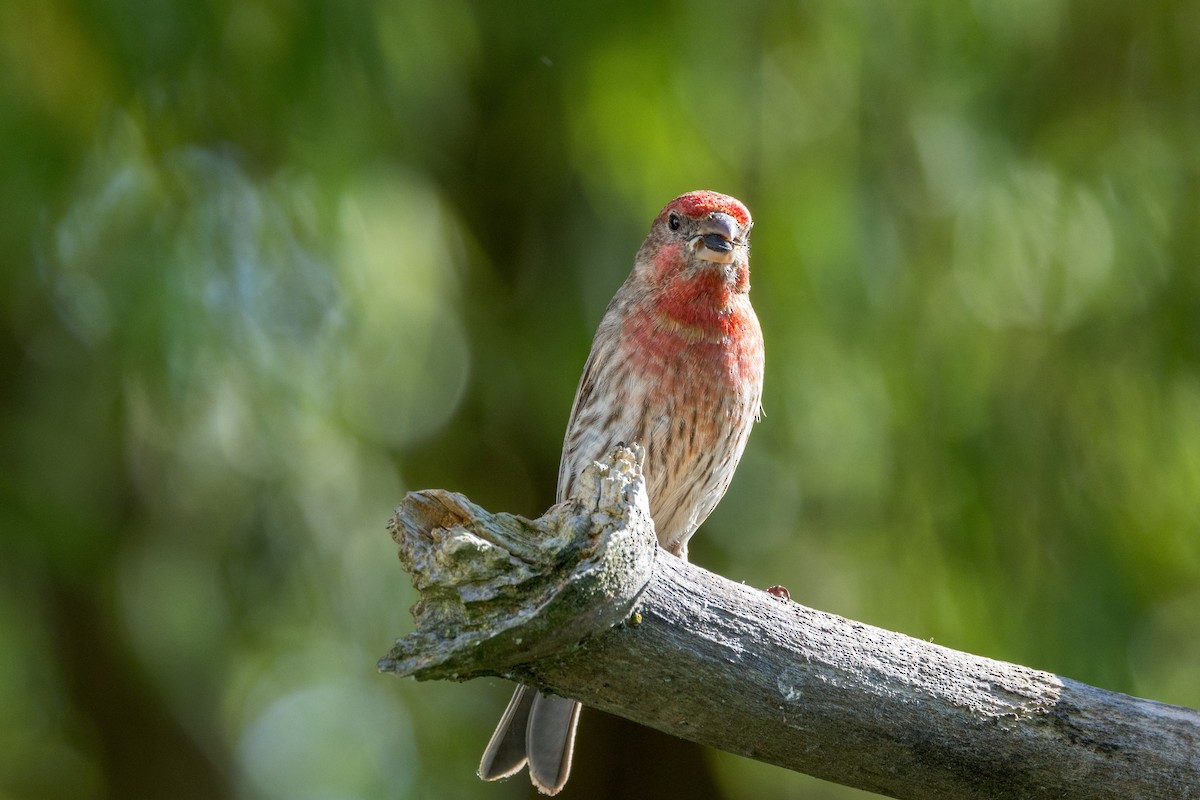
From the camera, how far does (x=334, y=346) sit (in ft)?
18.2

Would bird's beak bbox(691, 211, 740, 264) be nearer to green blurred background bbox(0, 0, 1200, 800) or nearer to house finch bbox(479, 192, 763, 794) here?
house finch bbox(479, 192, 763, 794)

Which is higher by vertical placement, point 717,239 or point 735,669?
point 717,239

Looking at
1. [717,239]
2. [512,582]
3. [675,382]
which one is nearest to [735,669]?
[512,582]

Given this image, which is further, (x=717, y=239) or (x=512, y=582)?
(x=717, y=239)

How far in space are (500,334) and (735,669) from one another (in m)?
3.61

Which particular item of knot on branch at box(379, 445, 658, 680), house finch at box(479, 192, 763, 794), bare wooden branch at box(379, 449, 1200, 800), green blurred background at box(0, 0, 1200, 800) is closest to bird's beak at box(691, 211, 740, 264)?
house finch at box(479, 192, 763, 794)

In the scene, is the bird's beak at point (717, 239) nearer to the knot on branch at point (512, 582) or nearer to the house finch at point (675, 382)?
the house finch at point (675, 382)

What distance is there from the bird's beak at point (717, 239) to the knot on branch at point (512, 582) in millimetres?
1991

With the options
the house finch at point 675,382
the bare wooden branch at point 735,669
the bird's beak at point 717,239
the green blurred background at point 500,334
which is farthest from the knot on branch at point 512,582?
the green blurred background at point 500,334

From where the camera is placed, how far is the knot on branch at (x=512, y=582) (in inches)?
94.3

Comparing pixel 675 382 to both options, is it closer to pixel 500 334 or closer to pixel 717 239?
pixel 717 239

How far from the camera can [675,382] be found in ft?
14.2

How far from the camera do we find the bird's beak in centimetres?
443

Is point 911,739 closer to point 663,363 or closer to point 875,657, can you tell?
point 875,657
